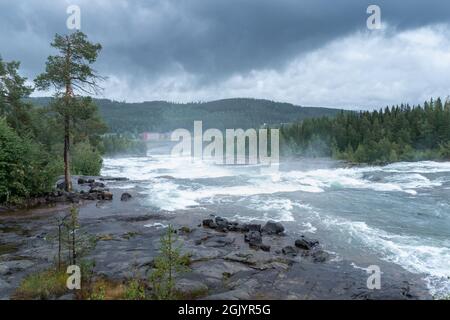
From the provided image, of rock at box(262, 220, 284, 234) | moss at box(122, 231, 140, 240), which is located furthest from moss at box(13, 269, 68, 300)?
rock at box(262, 220, 284, 234)

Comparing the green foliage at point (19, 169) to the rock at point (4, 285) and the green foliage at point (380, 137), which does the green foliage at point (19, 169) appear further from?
the green foliage at point (380, 137)

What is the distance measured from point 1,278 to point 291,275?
33.8ft

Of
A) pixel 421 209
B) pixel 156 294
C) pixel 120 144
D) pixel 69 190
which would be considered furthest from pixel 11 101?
pixel 120 144

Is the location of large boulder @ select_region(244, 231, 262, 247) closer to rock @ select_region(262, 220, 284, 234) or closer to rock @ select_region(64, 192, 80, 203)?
rock @ select_region(262, 220, 284, 234)

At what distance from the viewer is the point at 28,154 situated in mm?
26609

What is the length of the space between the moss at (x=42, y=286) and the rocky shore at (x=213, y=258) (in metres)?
0.38

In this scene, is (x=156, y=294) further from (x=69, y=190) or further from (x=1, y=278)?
(x=69, y=190)

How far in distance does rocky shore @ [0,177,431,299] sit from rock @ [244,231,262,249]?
0.17ft

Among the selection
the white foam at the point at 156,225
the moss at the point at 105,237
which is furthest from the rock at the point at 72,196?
the moss at the point at 105,237

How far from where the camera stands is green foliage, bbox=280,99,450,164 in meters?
76.8

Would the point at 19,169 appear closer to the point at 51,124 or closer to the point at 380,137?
the point at 51,124

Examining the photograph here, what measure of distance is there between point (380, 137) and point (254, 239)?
7821cm

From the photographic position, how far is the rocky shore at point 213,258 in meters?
12.6
